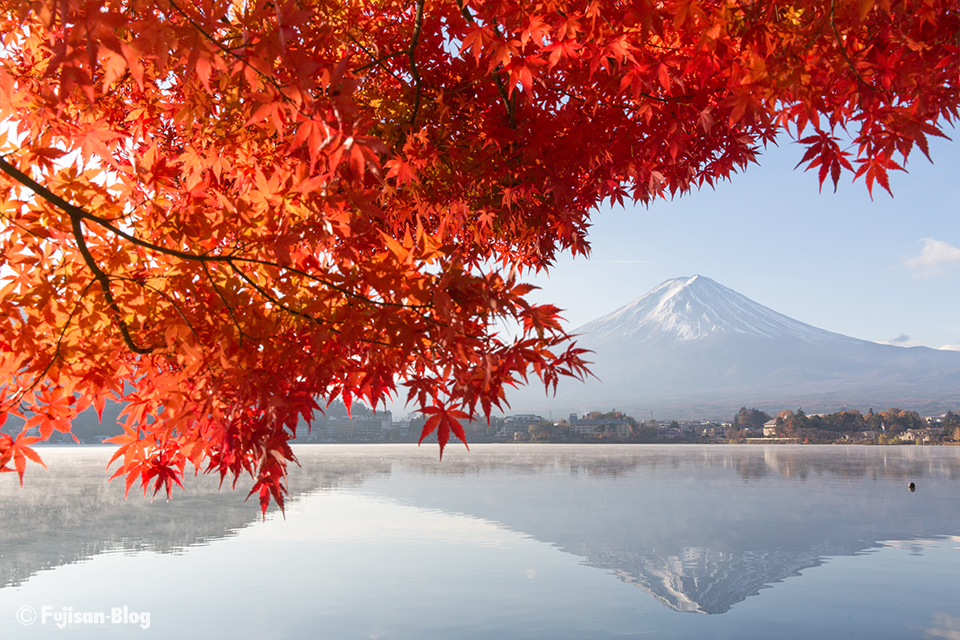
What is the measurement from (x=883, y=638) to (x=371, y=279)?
10.1 meters

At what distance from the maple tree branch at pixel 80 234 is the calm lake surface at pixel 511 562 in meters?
7.28

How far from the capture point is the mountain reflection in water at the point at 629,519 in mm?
11961

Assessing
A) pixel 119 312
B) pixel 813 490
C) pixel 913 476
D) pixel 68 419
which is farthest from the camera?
pixel 913 476

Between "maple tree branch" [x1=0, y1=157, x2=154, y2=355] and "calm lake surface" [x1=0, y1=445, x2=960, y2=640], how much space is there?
7.28 meters

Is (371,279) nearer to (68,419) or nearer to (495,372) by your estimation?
(495,372)

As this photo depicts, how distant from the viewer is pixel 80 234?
221cm

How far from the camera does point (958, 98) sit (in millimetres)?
2584

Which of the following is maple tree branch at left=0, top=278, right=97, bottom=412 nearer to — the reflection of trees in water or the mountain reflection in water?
the reflection of trees in water

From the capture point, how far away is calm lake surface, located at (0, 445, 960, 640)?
9.07 meters

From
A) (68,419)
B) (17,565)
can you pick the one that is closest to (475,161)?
(68,419)

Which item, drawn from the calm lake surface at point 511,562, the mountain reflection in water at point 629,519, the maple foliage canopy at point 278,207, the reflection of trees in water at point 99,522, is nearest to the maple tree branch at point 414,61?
the maple foliage canopy at point 278,207

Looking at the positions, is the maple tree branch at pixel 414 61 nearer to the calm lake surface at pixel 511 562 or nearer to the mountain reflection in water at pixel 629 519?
the calm lake surface at pixel 511 562

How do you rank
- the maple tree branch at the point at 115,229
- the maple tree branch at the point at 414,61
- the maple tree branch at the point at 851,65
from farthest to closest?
the maple tree branch at the point at 414,61 → the maple tree branch at the point at 851,65 → the maple tree branch at the point at 115,229

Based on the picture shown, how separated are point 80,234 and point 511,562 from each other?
11358 mm
